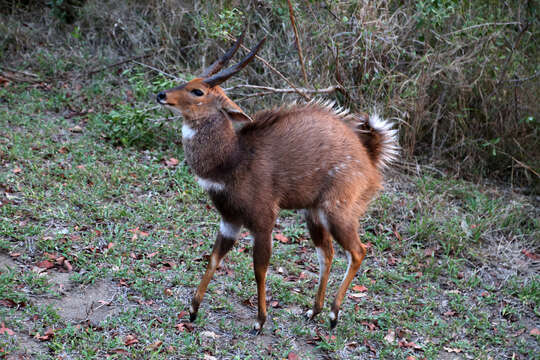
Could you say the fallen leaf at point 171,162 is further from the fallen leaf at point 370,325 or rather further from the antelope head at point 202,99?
the fallen leaf at point 370,325

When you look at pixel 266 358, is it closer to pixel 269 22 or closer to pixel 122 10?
pixel 269 22

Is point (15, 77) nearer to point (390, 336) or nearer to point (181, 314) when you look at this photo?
point (181, 314)

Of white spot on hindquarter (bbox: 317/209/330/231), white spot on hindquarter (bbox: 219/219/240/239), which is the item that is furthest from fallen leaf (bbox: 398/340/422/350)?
white spot on hindquarter (bbox: 219/219/240/239)

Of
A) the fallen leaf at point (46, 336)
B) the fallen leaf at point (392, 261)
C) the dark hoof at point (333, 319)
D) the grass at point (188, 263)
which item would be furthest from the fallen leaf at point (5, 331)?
the fallen leaf at point (392, 261)

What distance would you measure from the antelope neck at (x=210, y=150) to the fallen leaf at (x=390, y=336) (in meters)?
1.93

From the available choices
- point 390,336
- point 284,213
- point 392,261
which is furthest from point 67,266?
point 392,261

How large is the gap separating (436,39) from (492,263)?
10.5ft

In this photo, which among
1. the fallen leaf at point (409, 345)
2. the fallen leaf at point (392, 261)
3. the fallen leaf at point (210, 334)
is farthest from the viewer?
the fallen leaf at point (392, 261)

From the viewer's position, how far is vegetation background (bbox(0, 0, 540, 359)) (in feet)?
15.0

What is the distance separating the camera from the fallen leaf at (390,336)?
185 inches

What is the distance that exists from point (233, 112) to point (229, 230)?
90cm

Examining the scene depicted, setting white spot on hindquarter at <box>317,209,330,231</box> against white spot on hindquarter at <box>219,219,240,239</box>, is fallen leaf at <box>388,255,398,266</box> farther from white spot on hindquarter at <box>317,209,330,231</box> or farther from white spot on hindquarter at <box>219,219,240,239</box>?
white spot on hindquarter at <box>219,219,240,239</box>

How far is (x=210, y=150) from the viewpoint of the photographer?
417 cm

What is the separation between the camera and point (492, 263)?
A: 5.96m
